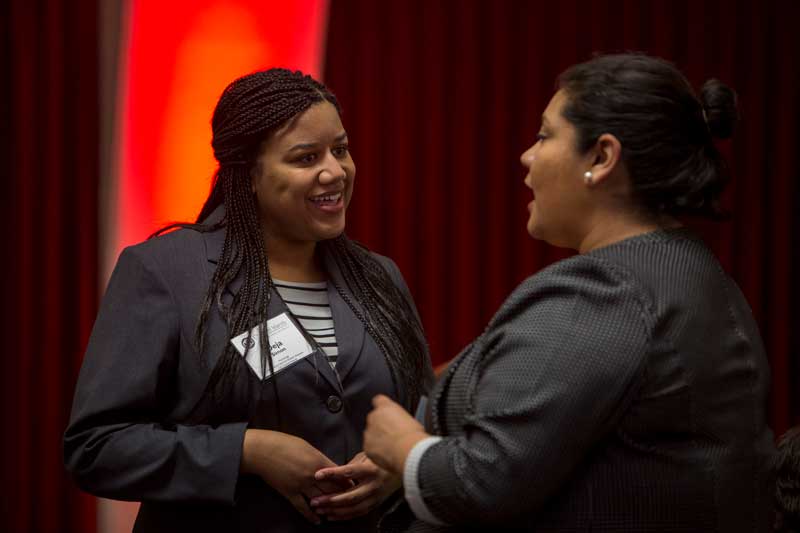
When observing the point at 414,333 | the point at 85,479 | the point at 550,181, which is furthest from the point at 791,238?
the point at 85,479

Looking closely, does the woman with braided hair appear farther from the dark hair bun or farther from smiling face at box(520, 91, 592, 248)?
the dark hair bun

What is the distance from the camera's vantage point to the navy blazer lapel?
1923 millimetres

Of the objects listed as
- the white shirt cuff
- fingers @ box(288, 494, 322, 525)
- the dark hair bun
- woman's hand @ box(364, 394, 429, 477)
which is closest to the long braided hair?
fingers @ box(288, 494, 322, 525)

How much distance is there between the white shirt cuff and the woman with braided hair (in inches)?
18.6

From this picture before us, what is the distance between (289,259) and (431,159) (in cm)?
167

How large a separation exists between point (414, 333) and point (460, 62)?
184 cm

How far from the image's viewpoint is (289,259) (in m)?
2.07

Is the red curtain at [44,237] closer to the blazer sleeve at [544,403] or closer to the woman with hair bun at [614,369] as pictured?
the woman with hair bun at [614,369]

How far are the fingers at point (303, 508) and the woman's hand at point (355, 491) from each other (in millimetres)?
13

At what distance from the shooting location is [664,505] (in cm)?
130

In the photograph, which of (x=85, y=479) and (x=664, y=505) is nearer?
(x=664, y=505)

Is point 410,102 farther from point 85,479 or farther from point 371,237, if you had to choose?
point 85,479

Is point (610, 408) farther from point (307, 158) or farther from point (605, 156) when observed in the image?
point (307, 158)

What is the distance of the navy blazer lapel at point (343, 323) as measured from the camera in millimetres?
1923
